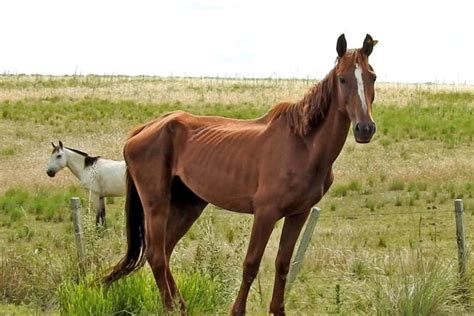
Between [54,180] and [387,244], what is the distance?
35.0 ft

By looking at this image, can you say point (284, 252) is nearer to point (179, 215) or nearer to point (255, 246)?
point (255, 246)

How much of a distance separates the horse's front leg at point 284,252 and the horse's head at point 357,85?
0.93 m

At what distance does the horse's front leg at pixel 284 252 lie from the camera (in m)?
6.47

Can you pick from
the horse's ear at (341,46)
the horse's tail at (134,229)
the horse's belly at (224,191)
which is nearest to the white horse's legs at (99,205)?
the horse's tail at (134,229)

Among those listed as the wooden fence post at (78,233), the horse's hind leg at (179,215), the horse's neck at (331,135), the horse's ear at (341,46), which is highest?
the horse's ear at (341,46)

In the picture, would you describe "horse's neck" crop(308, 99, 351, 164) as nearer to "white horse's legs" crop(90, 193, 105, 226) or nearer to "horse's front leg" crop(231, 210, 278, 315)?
"horse's front leg" crop(231, 210, 278, 315)

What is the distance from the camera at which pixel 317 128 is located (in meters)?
6.26

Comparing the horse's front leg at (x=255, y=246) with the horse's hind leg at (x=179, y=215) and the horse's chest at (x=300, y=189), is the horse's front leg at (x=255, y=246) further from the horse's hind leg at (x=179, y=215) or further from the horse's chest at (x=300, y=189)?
the horse's hind leg at (x=179, y=215)

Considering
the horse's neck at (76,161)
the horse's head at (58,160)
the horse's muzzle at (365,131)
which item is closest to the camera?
the horse's muzzle at (365,131)

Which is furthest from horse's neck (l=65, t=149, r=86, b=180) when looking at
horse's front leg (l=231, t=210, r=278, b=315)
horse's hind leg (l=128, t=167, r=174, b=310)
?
horse's front leg (l=231, t=210, r=278, b=315)

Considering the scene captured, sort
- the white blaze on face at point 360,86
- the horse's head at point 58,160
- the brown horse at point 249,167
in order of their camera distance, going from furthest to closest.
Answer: the horse's head at point 58,160 → the brown horse at point 249,167 → the white blaze on face at point 360,86

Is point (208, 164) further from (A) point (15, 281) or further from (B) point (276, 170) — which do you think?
(A) point (15, 281)

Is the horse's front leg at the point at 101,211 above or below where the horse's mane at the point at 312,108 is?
below

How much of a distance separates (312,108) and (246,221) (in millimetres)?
3301
